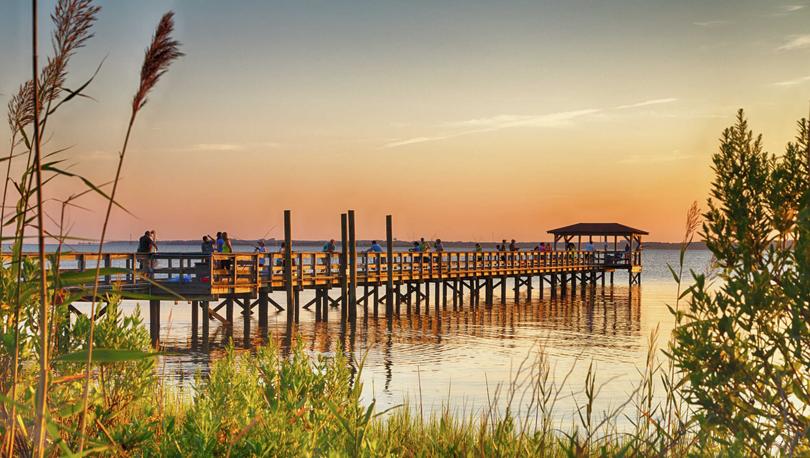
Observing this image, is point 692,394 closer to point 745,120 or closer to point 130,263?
point 745,120

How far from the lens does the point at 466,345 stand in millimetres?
26047

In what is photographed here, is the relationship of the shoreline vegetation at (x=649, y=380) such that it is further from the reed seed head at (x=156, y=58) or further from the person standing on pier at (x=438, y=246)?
the person standing on pier at (x=438, y=246)

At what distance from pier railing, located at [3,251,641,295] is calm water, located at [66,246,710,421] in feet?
5.16

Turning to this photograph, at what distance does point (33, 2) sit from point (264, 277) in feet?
89.3

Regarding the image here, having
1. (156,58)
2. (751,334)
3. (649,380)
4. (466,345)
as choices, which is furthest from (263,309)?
(156,58)

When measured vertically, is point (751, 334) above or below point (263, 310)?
above

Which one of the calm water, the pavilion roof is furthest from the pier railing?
the pavilion roof

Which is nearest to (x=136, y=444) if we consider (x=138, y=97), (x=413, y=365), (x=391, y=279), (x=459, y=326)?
(x=138, y=97)

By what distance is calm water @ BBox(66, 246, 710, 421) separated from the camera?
17.5 meters

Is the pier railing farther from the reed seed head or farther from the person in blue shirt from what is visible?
the reed seed head

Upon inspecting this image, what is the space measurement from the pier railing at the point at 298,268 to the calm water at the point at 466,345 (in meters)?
1.57

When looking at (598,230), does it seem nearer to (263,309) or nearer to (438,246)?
(438,246)

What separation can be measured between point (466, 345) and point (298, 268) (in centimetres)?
744

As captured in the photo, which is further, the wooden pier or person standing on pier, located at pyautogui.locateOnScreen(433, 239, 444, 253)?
person standing on pier, located at pyautogui.locateOnScreen(433, 239, 444, 253)
